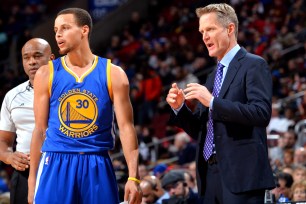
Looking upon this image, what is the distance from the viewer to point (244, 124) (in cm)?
458

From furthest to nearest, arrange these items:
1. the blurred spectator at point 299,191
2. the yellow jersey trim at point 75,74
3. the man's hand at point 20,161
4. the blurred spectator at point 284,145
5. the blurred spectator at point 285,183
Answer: the blurred spectator at point 284,145, the blurred spectator at point 285,183, the blurred spectator at point 299,191, the man's hand at point 20,161, the yellow jersey trim at point 75,74

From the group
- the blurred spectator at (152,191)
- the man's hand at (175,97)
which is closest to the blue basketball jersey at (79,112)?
the man's hand at (175,97)

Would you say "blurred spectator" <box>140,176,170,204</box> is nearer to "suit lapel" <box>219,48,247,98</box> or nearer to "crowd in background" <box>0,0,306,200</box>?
"crowd in background" <box>0,0,306,200</box>

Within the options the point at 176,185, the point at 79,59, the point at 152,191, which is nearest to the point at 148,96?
the point at 152,191

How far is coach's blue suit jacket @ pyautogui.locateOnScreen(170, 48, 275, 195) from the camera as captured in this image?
4.56 m

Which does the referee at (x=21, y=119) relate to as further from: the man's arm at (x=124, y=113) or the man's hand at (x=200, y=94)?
the man's hand at (x=200, y=94)

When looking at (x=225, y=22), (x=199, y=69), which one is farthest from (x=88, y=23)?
(x=199, y=69)

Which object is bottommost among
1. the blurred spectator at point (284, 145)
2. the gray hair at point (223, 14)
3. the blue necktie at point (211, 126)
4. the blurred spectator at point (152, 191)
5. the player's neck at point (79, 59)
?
the blurred spectator at point (152, 191)

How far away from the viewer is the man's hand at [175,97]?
484cm

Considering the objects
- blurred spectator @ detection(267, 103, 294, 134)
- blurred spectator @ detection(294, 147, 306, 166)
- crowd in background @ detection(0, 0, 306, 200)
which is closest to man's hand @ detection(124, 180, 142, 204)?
crowd in background @ detection(0, 0, 306, 200)

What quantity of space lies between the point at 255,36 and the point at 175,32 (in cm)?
387

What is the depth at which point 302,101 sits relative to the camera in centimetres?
1325

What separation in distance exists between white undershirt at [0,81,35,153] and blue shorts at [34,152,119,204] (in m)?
0.99

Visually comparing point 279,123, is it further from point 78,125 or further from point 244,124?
point 244,124
